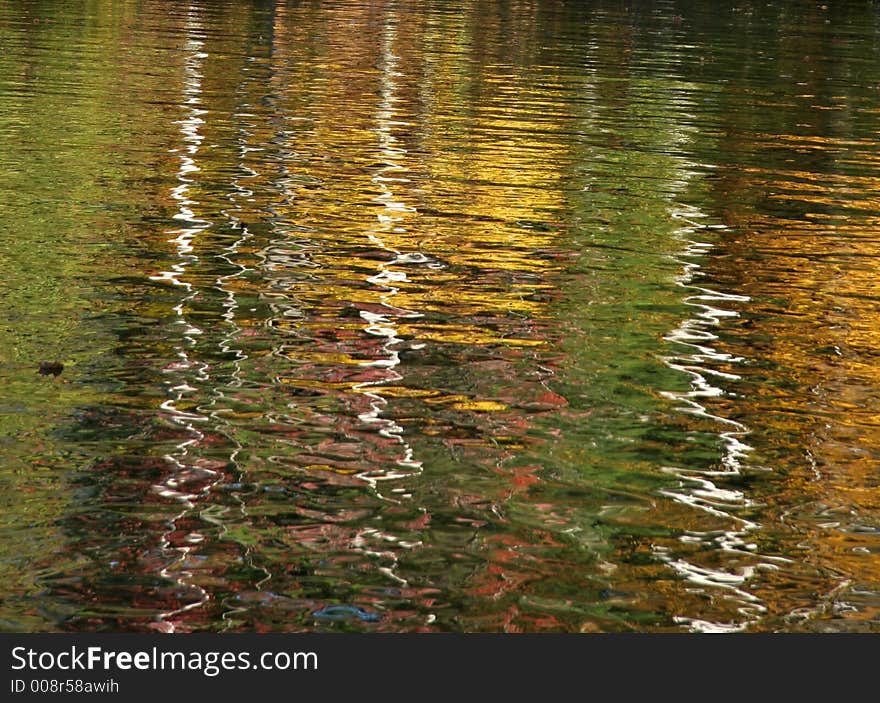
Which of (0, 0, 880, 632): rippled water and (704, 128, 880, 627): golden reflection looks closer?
(0, 0, 880, 632): rippled water

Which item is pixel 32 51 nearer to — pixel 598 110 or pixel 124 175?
pixel 598 110

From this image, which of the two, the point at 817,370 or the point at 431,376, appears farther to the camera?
the point at 817,370

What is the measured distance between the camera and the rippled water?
9820mm

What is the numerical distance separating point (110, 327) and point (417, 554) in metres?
5.94

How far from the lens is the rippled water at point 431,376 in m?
9.82

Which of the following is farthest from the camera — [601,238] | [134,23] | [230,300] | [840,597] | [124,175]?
[134,23]

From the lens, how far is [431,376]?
46.0ft

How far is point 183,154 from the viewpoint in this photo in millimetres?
26516

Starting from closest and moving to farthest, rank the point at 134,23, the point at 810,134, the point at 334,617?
1. the point at 334,617
2. the point at 810,134
3. the point at 134,23

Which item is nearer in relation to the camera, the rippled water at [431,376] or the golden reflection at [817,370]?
the rippled water at [431,376]

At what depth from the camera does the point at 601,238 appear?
20.8 meters

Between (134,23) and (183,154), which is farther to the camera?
(134,23)

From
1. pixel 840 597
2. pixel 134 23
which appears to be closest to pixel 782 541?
pixel 840 597

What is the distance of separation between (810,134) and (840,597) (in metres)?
25.0
